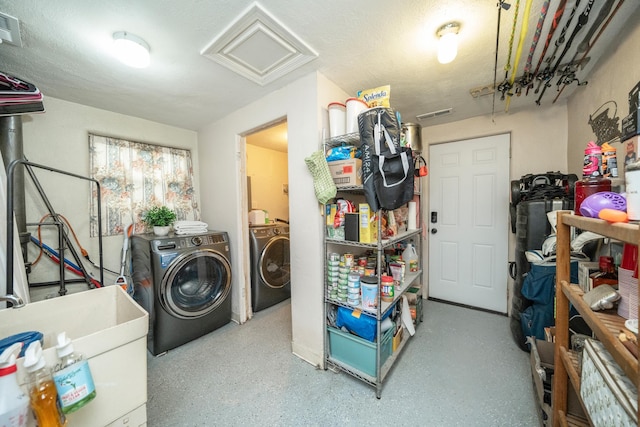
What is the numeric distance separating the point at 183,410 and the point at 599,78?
3462mm

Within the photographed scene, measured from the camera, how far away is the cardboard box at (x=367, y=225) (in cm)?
142

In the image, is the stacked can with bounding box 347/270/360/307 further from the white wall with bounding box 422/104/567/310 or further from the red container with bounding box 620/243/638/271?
the white wall with bounding box 422/104/567/310

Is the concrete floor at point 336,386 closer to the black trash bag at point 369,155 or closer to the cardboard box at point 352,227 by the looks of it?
the cardboard box at point 352,227

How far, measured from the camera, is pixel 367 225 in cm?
143

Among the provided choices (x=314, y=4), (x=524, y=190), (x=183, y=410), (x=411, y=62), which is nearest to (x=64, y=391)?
(x=183, y=410)

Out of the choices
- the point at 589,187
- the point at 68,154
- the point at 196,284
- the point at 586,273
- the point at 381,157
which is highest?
the point at 68,154

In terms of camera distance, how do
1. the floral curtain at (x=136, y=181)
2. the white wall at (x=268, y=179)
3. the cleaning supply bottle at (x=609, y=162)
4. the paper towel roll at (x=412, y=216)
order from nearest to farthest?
the cleaning supply bottle at (x=609, y=162), the paper towel roll at (x=412, y=216), the floral curtain at (x=136, y=181), the white wall at (x=268, y=179)

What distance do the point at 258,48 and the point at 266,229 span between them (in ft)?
5.94

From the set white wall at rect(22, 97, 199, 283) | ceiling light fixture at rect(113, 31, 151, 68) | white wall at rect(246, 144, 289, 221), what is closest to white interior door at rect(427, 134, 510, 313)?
white wall at rect(246, 144, 289, 221)

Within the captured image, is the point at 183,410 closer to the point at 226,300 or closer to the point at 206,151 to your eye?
the point at 226,300

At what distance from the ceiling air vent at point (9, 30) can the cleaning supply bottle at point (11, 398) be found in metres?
1.56

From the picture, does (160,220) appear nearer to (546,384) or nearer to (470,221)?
(546,384)

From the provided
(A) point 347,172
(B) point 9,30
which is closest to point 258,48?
(A) point 347,172

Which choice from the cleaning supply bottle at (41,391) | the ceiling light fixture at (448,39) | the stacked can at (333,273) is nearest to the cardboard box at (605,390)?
the stacked can at (333,273)
